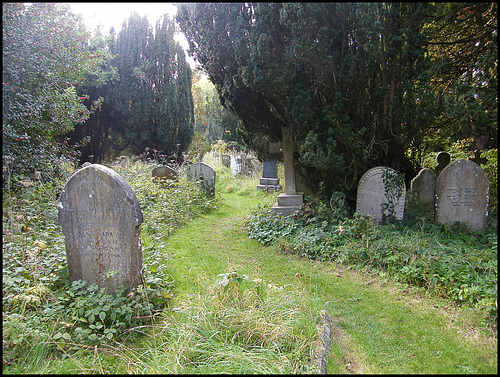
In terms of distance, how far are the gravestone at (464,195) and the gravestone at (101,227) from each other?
4.61m

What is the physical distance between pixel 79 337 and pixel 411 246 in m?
3.81

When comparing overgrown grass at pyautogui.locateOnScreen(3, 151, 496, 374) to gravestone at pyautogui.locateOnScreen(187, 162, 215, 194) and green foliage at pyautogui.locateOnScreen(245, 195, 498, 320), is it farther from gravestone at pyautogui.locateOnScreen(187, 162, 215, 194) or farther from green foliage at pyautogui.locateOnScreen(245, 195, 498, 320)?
gravestone at pyautogui.locateOnScreen(187, 162, 215, 194)

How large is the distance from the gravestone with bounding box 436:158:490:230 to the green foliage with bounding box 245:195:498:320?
225 millimetres

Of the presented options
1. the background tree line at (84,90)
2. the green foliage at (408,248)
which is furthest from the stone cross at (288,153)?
the background tree line at (84,90)

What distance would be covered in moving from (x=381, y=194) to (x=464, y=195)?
1.20 metres

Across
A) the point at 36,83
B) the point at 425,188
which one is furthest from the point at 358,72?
the point at 36,83

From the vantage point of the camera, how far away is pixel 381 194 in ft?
17.3

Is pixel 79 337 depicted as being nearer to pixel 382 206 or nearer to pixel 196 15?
pixel 382 206

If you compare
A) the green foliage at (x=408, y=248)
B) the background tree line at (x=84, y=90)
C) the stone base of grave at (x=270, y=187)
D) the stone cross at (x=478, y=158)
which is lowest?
the green foliage at (x=408, y=248)

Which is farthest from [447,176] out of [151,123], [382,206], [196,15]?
[151,123]

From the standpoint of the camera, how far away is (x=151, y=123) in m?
13.6

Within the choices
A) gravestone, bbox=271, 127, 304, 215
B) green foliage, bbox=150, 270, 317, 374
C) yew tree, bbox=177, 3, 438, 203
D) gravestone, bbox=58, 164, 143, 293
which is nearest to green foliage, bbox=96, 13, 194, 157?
yew tree, bbox=177, 3, 438, 203

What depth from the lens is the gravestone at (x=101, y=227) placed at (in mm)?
3156

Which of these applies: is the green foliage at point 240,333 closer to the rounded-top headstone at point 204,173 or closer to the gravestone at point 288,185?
the gravestone at point 288,185
